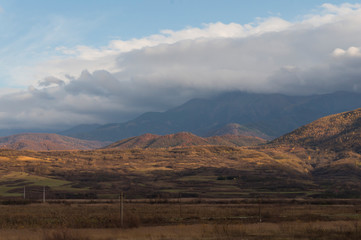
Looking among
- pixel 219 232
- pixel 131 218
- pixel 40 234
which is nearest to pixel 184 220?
pixel 131 218

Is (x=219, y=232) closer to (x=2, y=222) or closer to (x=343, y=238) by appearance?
(x=343, y=238)

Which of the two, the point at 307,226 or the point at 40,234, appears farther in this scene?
the point at 307,226

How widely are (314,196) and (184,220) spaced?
109 meters

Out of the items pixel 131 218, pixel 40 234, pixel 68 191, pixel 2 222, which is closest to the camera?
pixel 40 234

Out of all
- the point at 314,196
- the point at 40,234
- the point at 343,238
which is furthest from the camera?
the point at 314,196

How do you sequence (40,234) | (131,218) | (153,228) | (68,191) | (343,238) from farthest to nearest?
(68,191) < (131,218) < (153,228) < (40,234) < (343,238)

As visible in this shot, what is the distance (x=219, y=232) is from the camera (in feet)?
177

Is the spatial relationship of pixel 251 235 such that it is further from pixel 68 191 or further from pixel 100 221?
pixel 68 191

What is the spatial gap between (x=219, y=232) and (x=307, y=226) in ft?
46.6

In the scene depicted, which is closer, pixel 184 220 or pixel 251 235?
pixel 251 235

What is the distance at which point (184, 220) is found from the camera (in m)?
72.9

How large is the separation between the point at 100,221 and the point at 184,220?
13786 mm

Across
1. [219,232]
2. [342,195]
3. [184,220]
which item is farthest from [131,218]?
[342,195]

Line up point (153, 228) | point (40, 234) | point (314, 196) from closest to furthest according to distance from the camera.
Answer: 1. point (40, 234)
2. point (153, 228)
3. point (314, 196)
